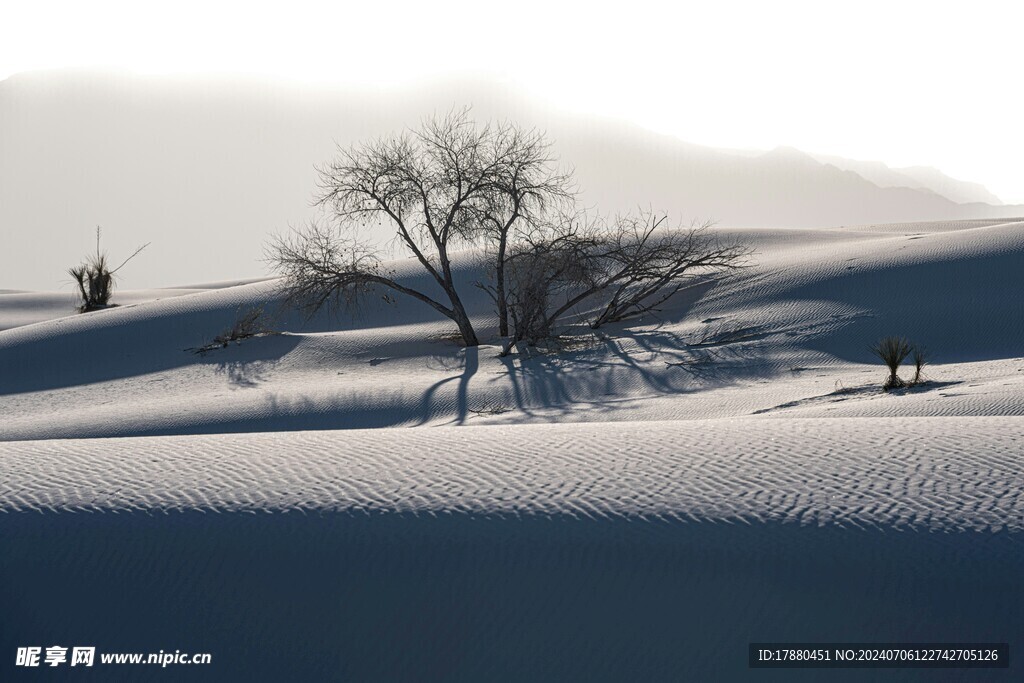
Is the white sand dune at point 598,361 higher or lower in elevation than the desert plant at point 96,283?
lower

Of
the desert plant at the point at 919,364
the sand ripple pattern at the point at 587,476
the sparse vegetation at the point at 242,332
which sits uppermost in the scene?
the sparse vegetation at the point at 242,332

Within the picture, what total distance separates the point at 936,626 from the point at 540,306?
34.0ft

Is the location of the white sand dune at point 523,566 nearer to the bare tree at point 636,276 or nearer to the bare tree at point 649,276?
the bare tree at point 636,276

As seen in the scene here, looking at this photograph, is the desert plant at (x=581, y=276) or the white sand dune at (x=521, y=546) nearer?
the white sand dune at (x=521, y=546)

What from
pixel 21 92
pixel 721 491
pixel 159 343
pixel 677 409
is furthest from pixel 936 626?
pixel 21 92

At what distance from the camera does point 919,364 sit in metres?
7.80

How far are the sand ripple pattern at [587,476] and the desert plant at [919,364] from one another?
4.67 metres

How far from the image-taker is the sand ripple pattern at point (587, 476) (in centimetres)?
243

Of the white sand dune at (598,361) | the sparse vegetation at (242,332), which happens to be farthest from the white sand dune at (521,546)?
the sparse vegetation at (242,332)

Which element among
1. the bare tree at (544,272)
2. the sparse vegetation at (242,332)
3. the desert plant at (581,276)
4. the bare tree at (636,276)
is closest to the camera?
the bare tree at (544,272)

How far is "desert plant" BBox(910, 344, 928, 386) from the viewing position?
7723mm

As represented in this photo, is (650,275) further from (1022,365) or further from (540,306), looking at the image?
(1022,365)

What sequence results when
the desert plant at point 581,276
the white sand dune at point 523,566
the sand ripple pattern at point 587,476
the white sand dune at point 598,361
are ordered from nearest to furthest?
the white sand dune at point 523,566 < the sand ripple pattern at point 587,476 < the white sand dune at point 598,361 < the desert plant at point 581,276

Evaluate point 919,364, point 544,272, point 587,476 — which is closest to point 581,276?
point 544,272
